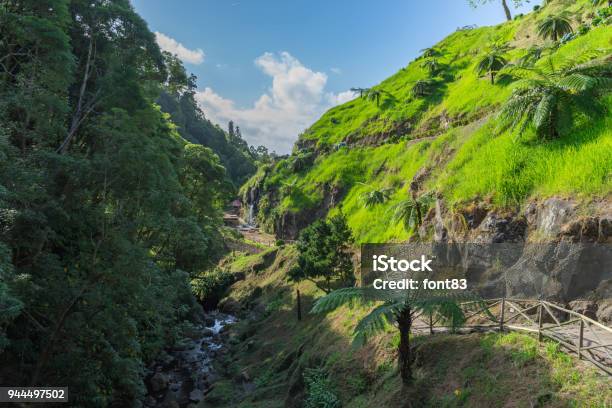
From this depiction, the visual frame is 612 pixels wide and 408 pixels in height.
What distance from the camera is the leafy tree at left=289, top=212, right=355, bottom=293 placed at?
20906 millimetres

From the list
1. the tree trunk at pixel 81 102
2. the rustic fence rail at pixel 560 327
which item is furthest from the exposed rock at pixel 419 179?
the tree trunk at pixel 81 102

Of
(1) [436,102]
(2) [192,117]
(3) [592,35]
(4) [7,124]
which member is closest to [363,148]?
(1) [436,102]

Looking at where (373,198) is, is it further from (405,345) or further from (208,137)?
(208,137)

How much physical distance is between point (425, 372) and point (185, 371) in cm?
1759

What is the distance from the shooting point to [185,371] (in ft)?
69.5

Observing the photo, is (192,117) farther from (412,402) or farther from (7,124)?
(412,402)

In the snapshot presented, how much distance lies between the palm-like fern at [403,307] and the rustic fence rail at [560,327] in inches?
20.4

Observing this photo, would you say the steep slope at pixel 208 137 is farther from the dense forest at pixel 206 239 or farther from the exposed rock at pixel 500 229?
the exposed rock at pixel 500 229

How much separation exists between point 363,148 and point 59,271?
33.4 metres

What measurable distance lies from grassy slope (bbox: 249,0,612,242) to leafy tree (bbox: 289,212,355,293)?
300 centimetres

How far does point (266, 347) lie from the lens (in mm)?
20922

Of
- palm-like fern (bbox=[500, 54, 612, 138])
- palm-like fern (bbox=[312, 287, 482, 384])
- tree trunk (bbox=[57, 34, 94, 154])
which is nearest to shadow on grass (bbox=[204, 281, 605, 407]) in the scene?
palm-like fern (bbox=[312, 287, 482, 384])

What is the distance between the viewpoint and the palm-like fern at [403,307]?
7.44 m

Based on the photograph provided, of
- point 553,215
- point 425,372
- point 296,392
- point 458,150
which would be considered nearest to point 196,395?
point 296,392
